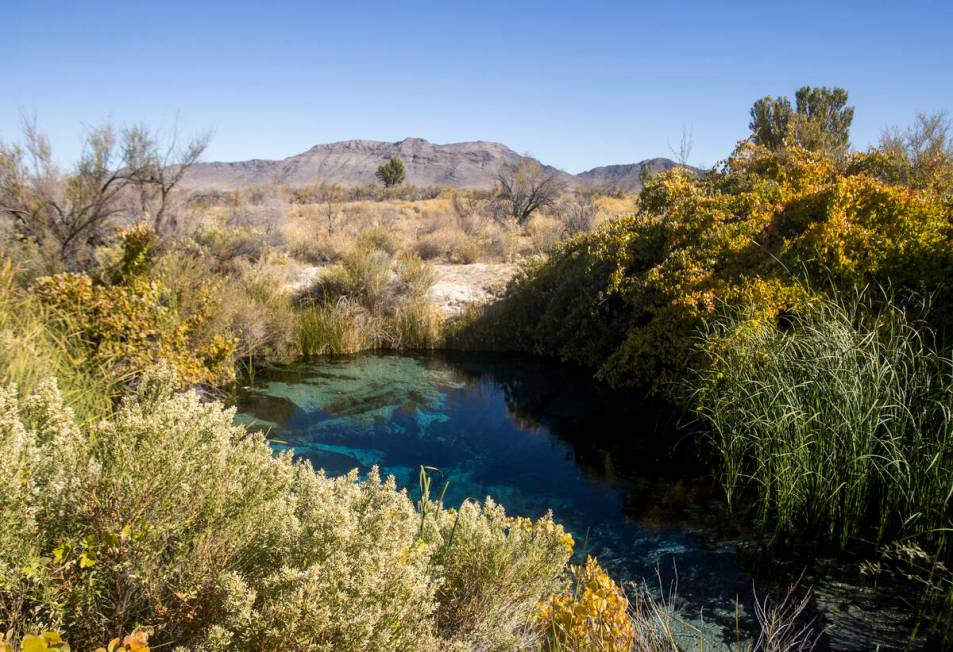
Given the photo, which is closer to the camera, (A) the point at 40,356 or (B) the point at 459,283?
(A) the point at 40,356

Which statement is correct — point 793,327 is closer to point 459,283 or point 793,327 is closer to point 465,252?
point 459,283

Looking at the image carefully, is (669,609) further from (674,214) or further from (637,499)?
(674,214)

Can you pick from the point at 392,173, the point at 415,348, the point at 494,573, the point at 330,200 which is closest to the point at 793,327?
the point at 494,573

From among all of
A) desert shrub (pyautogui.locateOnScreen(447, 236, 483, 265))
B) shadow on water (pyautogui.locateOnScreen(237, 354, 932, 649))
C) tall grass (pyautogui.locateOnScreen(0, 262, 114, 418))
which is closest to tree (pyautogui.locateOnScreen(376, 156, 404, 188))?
desert shrub (pyautogui.locateOnScreen(447, 236, 483, 265))

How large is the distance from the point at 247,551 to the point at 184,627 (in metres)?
0.31

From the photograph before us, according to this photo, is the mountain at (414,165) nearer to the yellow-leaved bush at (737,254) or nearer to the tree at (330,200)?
the tree at (330,200)

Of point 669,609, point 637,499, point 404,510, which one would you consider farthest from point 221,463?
point 637,499

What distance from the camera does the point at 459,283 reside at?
14.4 metres

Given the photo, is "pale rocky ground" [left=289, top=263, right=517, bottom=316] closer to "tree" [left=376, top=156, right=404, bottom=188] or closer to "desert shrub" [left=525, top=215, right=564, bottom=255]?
"desert shrub" [left=525, top=215, right=564, bottom=255]

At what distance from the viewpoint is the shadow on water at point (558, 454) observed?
4.10 m

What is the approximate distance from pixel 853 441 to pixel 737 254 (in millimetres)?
3802

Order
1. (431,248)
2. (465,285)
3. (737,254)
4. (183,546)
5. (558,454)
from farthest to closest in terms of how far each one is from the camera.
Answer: (431,248)
(465,285)
(737,254)
(558,454)
(183,546)

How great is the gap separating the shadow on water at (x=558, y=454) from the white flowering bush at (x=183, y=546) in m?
2.34

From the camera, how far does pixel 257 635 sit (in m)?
1.84
